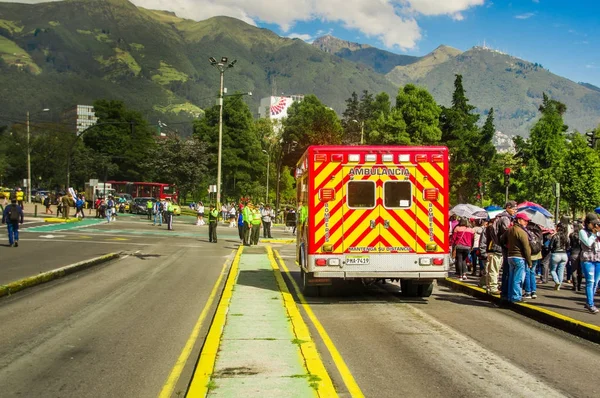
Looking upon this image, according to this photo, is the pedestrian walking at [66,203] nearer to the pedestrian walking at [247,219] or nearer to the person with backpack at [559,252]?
the pedestrian walking at [247,219]

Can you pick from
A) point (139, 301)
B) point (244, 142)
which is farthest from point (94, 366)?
point (244, 142)

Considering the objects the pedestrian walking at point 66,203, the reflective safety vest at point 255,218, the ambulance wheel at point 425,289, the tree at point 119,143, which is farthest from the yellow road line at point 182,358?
the tree at point 119,143

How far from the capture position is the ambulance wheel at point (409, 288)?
13.9 metres

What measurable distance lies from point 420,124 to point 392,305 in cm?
5893

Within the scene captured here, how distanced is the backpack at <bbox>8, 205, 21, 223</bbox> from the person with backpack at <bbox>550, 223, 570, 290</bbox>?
1767cm

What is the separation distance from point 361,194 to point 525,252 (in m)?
3.32

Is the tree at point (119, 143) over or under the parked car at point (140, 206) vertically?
over

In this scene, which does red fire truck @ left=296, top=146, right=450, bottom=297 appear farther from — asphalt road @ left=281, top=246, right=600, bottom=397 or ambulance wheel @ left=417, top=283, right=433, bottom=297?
ambulance wheel @ left=417, top=283, right=433, bottom=297

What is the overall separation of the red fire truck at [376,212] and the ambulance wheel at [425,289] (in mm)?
1158

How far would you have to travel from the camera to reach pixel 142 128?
4390 inches

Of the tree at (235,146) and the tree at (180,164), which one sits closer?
the tree at (180,164)

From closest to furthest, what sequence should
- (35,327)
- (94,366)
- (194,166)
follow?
(94,366) → (35,327) → (194,166)

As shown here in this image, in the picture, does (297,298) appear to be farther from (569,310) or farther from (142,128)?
(142,128)

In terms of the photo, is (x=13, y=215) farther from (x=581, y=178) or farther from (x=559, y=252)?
(x=581, y=178)
